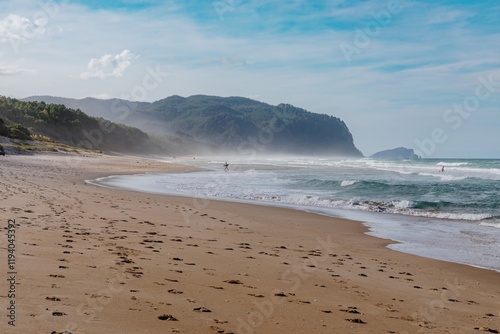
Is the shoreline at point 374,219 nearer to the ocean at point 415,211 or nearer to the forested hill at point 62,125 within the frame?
the ocean at point 415,211

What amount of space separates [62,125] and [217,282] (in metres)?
98.1

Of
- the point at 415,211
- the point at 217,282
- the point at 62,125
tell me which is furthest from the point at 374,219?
the point at 62,125

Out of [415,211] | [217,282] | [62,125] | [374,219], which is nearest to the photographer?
[217,282]

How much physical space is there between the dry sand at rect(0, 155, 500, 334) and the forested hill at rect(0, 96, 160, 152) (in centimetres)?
7128

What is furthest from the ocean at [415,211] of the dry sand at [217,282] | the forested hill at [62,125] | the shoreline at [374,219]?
the forested hill at [62,125]

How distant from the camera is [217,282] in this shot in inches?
275

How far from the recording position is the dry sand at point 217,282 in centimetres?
516

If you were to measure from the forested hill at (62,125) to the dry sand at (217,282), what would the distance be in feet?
234

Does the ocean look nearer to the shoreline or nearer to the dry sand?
the shoreline

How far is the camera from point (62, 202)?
15055 millimetres

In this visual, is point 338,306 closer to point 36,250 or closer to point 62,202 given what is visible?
point 36,250

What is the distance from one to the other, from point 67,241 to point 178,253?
2110 millimetres

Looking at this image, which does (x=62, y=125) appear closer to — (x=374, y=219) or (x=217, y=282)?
(x=374, y=219)

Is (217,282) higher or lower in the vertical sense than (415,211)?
higher
